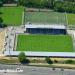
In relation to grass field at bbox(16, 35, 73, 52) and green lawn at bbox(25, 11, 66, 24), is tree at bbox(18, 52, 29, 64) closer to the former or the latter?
grass field at bbox(16, 35, 73, 52)

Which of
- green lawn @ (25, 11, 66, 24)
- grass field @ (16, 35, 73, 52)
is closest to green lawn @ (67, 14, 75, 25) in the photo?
green lawn @ (25, 11, 66, 24)

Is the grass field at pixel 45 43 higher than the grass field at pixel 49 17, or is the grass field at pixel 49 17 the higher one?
the grass field at pixel 49 17

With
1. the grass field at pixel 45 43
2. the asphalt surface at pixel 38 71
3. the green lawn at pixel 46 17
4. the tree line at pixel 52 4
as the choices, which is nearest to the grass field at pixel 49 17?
the green lawn at pixel 46 17

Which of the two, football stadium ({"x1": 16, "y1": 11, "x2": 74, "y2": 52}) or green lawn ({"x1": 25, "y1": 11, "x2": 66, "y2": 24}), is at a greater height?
green lawn ({"x1": 25, "y1": 11, "x2": 66, "y2": 24})

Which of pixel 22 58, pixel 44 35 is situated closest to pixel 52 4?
pixel 44 35

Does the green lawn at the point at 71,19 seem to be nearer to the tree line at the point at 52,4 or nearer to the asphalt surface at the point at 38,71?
the tree line at the point at 52,4

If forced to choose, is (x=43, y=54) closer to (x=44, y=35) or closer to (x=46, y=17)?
(x=44, y=35)

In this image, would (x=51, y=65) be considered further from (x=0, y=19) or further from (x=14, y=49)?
(x=0, y=19)

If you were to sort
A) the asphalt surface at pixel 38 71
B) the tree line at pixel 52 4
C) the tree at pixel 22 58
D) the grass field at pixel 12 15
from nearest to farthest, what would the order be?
the asphalt surface at pixel 38 71 → the tree at pixel 22 58 → the grass field at pixel 12 15 → the tree line at pixel 52 4
